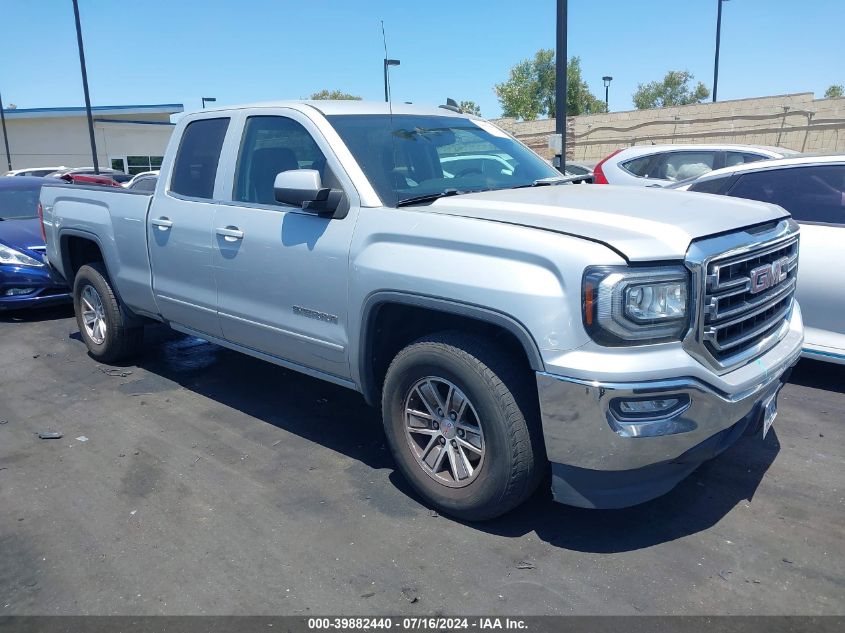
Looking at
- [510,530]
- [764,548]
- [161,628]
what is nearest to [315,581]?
[161,628]

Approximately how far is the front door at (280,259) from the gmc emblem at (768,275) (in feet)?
6.46

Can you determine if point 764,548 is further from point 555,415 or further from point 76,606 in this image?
point 76,606

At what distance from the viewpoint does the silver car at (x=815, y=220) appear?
4.98 meters

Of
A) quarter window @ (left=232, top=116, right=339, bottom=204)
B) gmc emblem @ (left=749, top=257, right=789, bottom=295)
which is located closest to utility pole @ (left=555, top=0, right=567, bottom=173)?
quarter window @ (left=232, top=116, right=339, bottom=204)

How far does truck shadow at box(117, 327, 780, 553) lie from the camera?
3.47 metres

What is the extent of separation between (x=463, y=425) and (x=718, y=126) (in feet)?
77.5

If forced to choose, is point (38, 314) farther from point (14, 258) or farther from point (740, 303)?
point (740, 303)

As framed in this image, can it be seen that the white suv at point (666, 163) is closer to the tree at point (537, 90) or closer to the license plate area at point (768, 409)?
the license plate area at point (768, 409)

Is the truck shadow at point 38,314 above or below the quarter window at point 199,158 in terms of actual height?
below

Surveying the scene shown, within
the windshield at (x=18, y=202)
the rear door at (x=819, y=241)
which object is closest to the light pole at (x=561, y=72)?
the rear door at (x=819, y=241)

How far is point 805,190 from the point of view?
542cm

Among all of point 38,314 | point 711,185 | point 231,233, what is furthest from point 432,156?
point 38,314

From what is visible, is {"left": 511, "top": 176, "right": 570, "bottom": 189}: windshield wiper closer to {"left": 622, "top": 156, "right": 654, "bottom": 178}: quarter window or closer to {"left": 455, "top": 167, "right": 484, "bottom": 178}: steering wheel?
{"left": 455, "top": 167, "right": 484, "bottom": 178}: steering wheel

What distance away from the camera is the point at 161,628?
284cm
